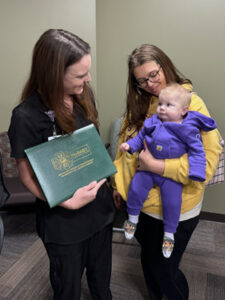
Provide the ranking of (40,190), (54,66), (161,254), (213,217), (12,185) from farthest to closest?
(213,217) → (12,185) → (161,254) → (40,190) → (54,66)

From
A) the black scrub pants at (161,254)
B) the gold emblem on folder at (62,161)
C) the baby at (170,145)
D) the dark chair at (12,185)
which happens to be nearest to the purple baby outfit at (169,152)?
the baby at (170,145)

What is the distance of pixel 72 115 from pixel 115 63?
175cm

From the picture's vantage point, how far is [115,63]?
103 inches

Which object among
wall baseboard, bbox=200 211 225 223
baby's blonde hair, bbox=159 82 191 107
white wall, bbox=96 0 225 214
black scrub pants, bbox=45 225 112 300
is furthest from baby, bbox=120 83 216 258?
wall baseboard, bbox=200 211 225 223

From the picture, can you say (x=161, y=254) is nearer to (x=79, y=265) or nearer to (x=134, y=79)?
(x=79, y=265)

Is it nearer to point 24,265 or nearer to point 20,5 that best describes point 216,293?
point 24,265

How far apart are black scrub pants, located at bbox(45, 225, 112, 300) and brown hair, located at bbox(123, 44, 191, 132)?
23.8 inches

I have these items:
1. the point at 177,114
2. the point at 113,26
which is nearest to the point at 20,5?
the point at 113,26

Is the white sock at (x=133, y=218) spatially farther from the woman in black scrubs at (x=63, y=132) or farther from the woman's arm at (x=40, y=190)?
the woman's arm at (x=40, y=190)

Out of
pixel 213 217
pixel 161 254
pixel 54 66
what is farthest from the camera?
pixel 213 217

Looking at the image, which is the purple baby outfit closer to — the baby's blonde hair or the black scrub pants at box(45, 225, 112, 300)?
the baby's blonde hair

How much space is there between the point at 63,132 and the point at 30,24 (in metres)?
2.12

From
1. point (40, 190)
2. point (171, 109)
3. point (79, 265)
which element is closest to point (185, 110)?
point (171, 109)

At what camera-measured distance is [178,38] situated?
2.33 metres
